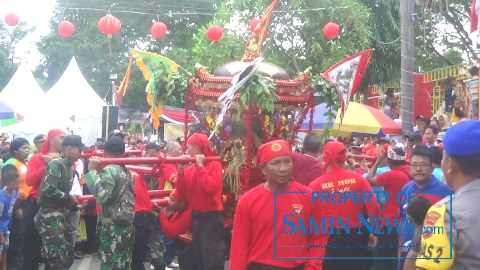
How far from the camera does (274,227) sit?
4285mm

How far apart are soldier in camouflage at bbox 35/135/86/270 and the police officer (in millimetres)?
5005

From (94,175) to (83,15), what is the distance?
31.7 meters

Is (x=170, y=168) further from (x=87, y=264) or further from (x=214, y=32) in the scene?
(x=214, y=32)

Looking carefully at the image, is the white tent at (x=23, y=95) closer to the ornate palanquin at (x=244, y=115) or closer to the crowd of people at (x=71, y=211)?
the crowd of people at (x=71, y=211)

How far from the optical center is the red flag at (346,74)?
8.20 meters

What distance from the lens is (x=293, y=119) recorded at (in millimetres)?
8242

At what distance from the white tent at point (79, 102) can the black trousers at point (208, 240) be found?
47.7ft

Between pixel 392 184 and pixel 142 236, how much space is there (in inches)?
111

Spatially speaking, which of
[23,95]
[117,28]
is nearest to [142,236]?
[117,28]

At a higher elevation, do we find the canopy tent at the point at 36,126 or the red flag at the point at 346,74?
the red flag at the point at 346,74

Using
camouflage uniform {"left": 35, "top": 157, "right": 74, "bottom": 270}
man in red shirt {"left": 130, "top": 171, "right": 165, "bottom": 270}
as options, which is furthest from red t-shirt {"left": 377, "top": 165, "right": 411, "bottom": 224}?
camouflage uniform {"left": 35, "top": 157, "right": 74, "bottom": 270}

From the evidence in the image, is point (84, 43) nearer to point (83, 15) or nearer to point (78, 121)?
point (83, 15)

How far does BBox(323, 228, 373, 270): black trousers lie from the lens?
19.8 feet

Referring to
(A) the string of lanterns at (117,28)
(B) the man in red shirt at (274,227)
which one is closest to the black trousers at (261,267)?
(B) the man in red shirt at (274,227)
